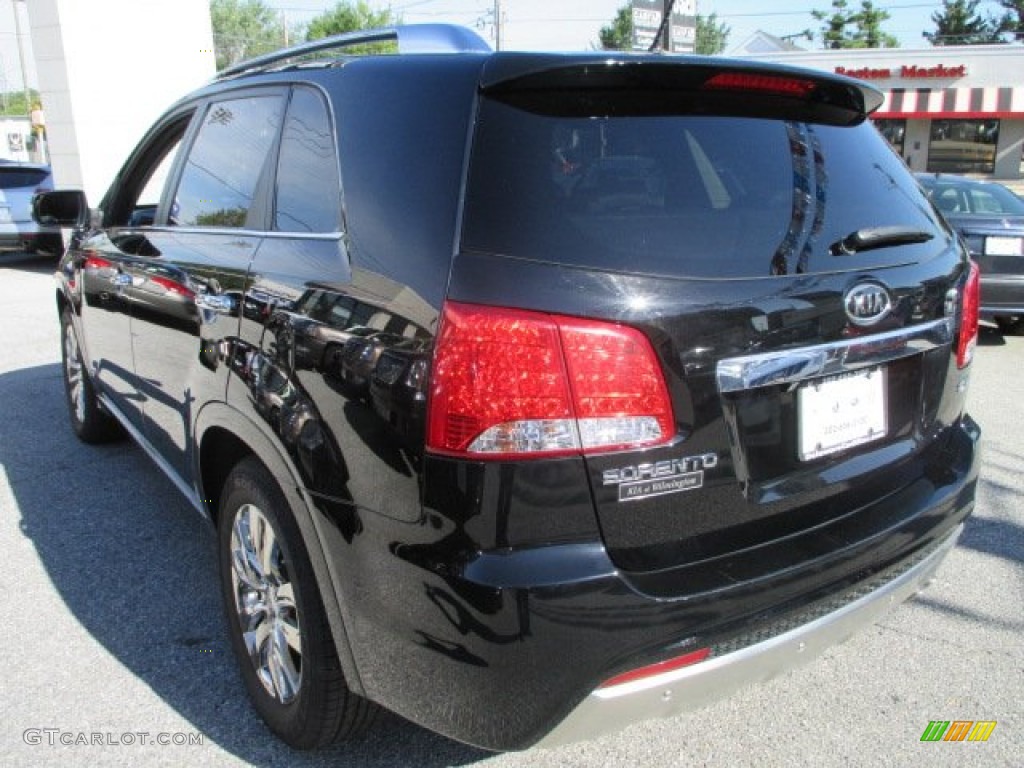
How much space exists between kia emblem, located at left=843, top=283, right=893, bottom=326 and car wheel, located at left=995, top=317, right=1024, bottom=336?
24.7 ft

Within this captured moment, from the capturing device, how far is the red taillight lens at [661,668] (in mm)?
1713

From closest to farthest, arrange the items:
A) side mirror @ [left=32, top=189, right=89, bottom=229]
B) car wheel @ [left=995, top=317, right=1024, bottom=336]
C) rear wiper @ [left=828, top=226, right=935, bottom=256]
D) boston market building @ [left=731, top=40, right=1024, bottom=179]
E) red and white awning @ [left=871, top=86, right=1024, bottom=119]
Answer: rear wiper @ [left=828, top=226, right=935, bottom=256] < side mirror @ [left=32, top=189, right=89, bottom=229] < car wheel @ [left=995, top=317, right=1024, bottom=336] < red and white awning @ [left=871, top=86, right=1024, bottom=119] < boston market building @ [left=731, top=40, right=1024, bottom=179]

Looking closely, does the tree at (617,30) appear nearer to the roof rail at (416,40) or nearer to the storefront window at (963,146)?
the storefront window at (963,146)

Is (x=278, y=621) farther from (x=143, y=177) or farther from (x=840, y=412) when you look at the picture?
(x=143, y=177)

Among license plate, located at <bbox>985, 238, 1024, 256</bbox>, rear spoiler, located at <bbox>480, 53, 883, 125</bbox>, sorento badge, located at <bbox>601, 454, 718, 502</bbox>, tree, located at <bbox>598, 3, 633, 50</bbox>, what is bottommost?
license plate, located at <bbox>985, 238, 1024, 256</bbox>

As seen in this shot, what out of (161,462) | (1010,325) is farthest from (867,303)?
(1010,325)

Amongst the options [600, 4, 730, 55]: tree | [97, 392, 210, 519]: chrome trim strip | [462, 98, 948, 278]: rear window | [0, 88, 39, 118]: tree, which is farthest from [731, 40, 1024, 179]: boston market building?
[0, 88, 39, 118]: tree

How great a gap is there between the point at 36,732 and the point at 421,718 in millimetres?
1364

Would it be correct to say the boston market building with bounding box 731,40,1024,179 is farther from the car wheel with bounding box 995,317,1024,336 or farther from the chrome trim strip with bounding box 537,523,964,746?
the chrome trim strip with bounding box 537,523,964,746

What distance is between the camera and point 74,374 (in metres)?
4.91

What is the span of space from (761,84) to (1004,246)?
6.39 metres

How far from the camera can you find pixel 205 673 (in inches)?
108

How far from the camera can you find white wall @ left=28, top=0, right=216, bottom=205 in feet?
44.3

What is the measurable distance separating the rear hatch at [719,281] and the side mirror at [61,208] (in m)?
3.46
